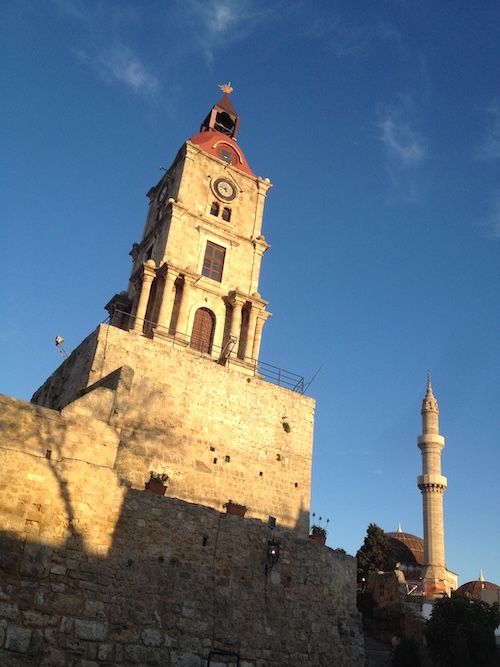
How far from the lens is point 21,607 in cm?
1133

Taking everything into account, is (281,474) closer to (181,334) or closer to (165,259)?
(181,334)

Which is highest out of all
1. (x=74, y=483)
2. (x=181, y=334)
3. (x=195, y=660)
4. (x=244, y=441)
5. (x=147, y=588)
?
(x=181, y=334)

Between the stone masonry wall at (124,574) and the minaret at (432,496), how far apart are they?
30995 mm

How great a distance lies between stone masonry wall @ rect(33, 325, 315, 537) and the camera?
19.0 metres

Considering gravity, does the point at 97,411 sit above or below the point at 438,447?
below

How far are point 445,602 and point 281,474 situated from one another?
1011 centimetres

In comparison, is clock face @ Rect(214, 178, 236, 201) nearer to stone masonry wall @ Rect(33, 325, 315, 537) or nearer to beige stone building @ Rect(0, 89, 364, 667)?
beige stone building @ Rect(0, 89, 364, 667)

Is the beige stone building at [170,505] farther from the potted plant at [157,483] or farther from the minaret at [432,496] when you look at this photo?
the minaret at [432,496]

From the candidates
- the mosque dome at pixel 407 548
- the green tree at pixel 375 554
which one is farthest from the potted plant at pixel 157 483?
the mosque dome at pixel 407 548

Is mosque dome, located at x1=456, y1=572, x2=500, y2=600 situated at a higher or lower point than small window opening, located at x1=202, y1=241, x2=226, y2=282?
lower

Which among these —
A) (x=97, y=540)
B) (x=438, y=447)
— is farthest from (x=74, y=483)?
(x=438, y=447)

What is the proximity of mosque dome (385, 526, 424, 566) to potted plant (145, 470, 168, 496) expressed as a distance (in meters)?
36.3

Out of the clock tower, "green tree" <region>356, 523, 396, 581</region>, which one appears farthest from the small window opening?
"green tree" <region>356, 523, 396, 581</region>

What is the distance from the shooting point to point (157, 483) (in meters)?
16.4
